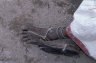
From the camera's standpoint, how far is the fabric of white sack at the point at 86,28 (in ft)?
7.18

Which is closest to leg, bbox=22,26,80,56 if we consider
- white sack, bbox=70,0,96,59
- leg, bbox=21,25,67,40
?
leg, bbox=21,25,67,40

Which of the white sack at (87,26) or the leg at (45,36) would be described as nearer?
the white sack at (87,26)

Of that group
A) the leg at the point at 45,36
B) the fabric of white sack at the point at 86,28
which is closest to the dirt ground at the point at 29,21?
the leg at the point at 45,36

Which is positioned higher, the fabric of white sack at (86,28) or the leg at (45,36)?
the fabric of white sack at (86,28)

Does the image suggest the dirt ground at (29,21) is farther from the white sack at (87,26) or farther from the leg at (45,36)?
the white sack at (87,26)

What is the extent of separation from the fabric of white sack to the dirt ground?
148 mm

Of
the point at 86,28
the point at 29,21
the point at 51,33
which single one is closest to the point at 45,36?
the point at 51,33

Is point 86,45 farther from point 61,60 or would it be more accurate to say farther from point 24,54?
point 24,54

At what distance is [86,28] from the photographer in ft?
7.20

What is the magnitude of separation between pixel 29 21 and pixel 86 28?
62 cm

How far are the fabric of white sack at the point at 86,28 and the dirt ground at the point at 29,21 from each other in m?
0.15

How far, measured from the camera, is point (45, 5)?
108 inches

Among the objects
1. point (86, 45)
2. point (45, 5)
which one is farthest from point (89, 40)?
point (45, 5)

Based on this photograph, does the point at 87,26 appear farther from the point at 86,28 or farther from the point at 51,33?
the point at 51,33
